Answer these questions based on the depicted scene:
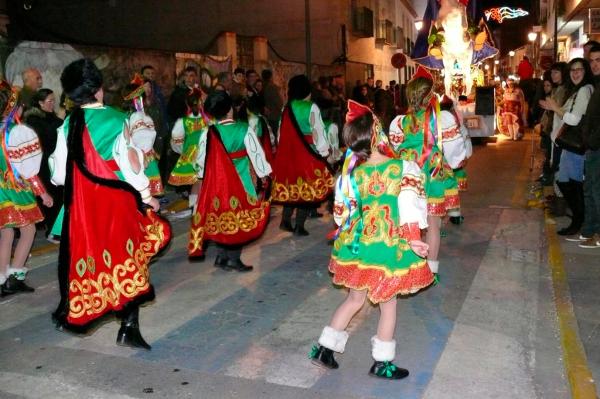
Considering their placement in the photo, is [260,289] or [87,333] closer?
[87,333]

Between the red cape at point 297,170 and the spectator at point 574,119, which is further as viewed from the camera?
the red cape at point 297,170

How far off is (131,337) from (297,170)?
380 centimetres

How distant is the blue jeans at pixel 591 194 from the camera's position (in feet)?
23.0

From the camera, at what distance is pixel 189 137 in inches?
331

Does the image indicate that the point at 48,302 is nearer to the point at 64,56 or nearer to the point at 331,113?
the point at 64,56

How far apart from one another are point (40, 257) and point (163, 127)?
16.2ft

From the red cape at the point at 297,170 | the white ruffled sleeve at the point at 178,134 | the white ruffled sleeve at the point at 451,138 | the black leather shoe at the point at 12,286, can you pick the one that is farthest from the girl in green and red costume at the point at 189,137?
the white ruffled sleeve at the point at 451,138

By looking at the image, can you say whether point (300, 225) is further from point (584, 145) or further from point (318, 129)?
point (584, 145)

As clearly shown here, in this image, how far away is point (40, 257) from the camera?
7629 mm

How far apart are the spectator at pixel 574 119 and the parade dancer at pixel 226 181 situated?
3.33 m

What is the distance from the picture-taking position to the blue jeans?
23.0ft

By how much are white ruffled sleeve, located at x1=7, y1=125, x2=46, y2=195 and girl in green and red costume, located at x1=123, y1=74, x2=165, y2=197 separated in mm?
987

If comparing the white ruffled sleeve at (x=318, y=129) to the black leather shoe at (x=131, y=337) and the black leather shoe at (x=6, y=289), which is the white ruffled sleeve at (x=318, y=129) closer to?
the black leather shoe at (x=6, y=289)

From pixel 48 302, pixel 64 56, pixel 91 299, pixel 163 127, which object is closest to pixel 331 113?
pixel 163 127
